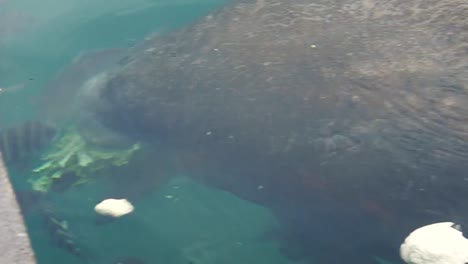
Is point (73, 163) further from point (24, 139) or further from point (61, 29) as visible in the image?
point (61, 29)

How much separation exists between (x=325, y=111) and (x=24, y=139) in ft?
9.22

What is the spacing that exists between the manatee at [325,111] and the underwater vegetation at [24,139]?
2.53ft

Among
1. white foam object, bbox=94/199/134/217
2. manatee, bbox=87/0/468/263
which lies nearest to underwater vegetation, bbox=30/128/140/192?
manatee, bbox=87/0/468/263

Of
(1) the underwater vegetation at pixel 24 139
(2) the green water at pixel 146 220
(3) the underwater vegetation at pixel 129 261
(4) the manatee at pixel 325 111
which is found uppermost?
(4) the manatee at pixel 325 111

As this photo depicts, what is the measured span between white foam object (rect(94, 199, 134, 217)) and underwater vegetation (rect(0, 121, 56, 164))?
1.00 m

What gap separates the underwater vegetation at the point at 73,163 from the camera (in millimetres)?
5216

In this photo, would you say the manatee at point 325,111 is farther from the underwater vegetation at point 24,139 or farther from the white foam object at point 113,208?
the underwater vegetation at point 24,139

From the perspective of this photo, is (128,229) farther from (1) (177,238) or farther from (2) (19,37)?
(2) (19,37)

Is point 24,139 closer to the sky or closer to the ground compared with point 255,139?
closer to the ground

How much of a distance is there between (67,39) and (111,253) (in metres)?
2.81

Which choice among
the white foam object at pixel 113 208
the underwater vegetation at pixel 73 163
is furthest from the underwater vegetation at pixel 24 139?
the white foam object at pixel 113 208

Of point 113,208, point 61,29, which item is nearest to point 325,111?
point 113,208

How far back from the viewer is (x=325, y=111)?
13.5 ft

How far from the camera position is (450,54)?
3885 mm
